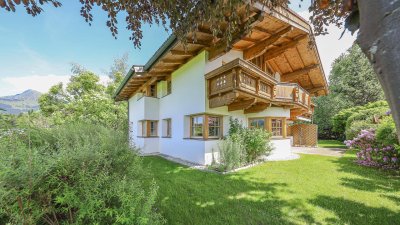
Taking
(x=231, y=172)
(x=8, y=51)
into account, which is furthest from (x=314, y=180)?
(x=8, y=51)

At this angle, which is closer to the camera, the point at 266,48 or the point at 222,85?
the point at 222,85

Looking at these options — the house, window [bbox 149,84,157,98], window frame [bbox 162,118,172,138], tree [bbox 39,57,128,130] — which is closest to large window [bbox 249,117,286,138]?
the house

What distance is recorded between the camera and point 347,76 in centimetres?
2670

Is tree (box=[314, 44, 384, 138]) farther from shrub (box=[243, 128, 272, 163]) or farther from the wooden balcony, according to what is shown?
shrub (box=[243, 128, 272, 163])

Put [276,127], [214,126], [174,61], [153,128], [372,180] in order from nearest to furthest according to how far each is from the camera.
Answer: [372,180], [214,126], [174,61], [276,127], [153,128]

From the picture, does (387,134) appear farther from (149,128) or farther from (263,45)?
(149,128)

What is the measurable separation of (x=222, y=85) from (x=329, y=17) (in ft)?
14.0

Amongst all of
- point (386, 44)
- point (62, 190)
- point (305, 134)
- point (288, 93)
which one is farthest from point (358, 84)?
point (62, 190)

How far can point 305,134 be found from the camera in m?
17.6

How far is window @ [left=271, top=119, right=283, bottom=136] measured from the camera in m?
10.8

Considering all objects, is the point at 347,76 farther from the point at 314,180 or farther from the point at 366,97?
the point at 314,180

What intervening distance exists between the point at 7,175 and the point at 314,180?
719cm

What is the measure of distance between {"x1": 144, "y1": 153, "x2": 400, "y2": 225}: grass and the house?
93.5 inches

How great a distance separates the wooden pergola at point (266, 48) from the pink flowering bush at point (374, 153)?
4602 millimetres
